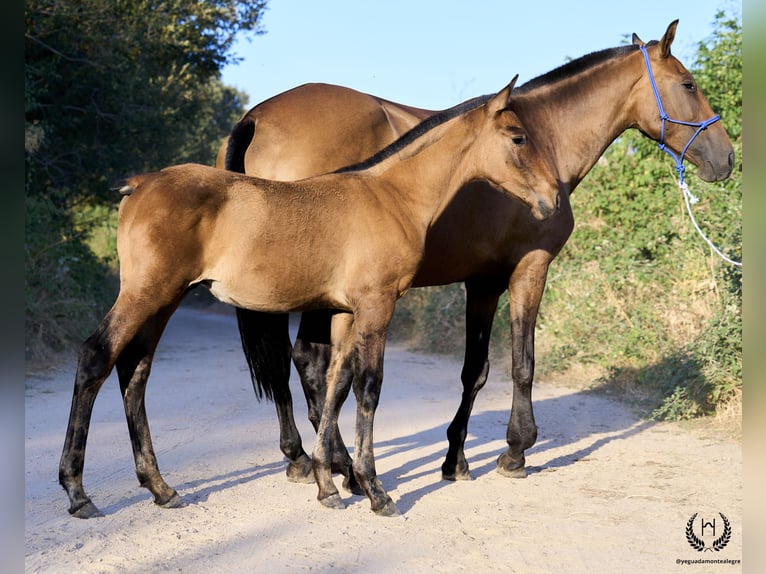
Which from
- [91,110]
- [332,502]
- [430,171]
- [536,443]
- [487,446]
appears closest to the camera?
[332,502]

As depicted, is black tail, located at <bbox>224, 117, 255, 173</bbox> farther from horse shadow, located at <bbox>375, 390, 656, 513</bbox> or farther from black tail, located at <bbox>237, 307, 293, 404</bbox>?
horse shadow, located at <bbox>375, 390, 656, 513</bbox>

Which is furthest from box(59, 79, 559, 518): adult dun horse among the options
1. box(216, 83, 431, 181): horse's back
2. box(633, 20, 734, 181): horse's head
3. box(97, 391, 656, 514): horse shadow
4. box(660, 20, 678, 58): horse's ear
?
box(660, 20, 678, 58): horse's ear

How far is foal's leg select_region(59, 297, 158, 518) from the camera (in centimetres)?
395

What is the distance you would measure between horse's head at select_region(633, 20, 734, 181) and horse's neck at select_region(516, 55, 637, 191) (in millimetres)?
161

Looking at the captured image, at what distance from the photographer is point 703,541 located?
400cm

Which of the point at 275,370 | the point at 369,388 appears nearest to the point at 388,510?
the point at 369,388

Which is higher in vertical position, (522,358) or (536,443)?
(522,358)

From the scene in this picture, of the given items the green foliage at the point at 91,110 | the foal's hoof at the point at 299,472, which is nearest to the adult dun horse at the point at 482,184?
the foal's hoof at the point at 299,472

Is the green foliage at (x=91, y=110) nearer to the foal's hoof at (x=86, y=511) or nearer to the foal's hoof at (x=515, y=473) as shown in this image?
the foal's hoof at (x=86, y=511)

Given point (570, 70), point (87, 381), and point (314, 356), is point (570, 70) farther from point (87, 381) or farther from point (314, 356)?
point (87, 381)

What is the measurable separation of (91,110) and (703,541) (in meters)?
10.9
